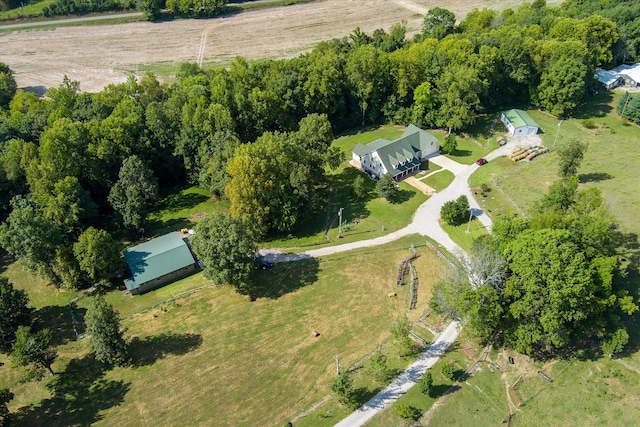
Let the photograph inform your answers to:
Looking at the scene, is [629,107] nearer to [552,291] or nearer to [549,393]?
[552,291]

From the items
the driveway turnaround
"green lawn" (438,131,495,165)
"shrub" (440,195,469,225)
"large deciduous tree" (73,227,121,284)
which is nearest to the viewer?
the driveway turnaround

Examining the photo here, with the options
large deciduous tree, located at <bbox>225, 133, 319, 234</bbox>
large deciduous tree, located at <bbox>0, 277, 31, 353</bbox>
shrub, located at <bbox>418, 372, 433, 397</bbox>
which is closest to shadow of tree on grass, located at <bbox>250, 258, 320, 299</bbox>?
large deciduous tree, located at <bbox>225, 133, 319, 234</bbox>

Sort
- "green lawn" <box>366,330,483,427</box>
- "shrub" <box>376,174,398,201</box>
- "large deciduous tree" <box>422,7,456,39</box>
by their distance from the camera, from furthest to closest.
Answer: "large deciduous tree" <box>422,7,456,39</box> < "shrub" <box>376,174,398,201</box> < "green lawn" <box>366,330,483,427</box>

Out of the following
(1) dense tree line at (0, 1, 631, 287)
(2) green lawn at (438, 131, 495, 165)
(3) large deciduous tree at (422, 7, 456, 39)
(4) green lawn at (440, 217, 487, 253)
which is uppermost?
(3) large deciduous tree at (422, 7, 456, 39)

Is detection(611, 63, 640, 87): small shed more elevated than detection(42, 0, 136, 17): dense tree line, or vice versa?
detection(42, 0, 136, 17): dense tree line

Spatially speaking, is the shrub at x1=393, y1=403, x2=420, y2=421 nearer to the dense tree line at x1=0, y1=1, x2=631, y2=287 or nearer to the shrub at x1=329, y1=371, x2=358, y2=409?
the shrub at x1=329, y1=371, x2=358, y2=409

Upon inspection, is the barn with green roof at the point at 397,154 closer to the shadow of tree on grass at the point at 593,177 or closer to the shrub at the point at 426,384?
the shadow of tree on grass at the point at 593,177

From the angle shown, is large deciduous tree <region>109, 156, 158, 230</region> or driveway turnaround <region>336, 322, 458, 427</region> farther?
large deciduous tree <region>109, 156, 158, 230</region>

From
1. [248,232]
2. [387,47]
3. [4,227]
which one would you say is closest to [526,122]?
[387,47]
